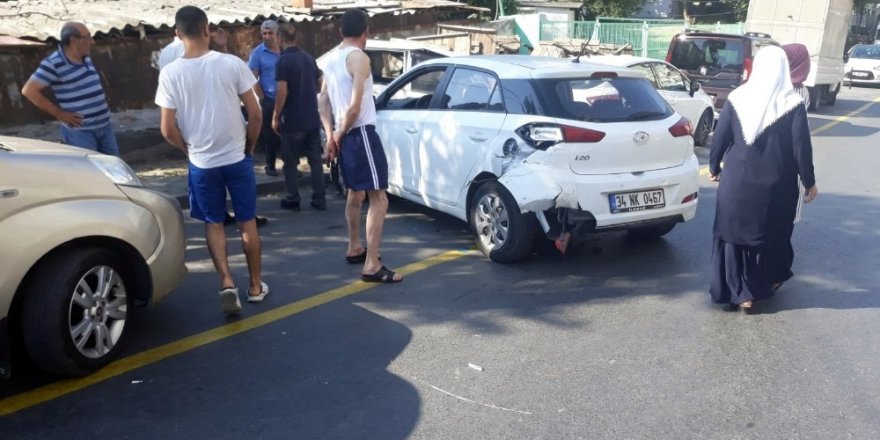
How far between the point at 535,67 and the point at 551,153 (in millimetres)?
886

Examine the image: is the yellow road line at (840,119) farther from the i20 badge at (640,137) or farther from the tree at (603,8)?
the tree at (603,8)

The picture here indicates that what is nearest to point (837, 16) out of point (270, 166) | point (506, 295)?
point (270, 166)

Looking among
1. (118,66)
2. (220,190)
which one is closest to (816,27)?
(118,66)

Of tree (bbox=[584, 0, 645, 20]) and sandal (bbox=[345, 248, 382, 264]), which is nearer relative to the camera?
sandal (bbox=[345, 248, 382, 264])

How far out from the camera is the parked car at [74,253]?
3.73 meters

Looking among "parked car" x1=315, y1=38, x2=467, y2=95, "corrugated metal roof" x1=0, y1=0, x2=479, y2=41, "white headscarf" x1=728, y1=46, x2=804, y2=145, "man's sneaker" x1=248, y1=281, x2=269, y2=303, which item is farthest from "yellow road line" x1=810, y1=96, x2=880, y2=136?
"man's sneaker" x1=248, y1=281, x2=269, y2=303

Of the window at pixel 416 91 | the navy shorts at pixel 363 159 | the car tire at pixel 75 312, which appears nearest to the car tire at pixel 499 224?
the navy shorts at pixel 363 159

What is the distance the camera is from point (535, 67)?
6.22 metres

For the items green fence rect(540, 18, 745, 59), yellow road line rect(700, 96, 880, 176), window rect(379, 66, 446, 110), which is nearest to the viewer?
window rect(379, 66, 446, 110)

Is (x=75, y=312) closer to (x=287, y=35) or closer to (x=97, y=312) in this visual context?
(x=97, y=312)

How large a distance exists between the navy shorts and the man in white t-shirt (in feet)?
2.56

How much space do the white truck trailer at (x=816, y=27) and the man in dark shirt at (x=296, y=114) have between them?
1520 cm

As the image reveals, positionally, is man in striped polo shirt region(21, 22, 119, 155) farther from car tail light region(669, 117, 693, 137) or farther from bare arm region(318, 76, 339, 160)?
car tail light region(669, 117, 693, 137)

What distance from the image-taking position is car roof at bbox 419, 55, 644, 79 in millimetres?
6109
